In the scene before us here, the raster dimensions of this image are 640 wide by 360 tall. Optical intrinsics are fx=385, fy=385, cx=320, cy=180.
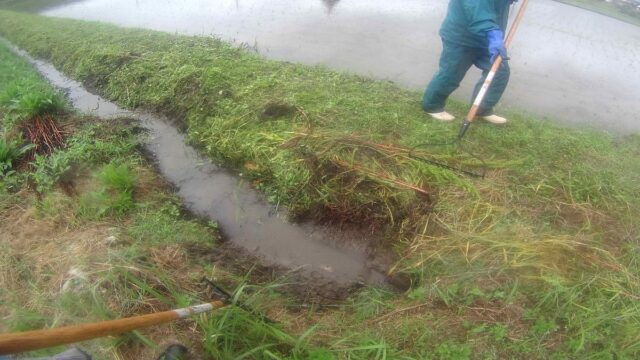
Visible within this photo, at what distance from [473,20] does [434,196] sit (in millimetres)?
1559

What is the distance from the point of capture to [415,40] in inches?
224

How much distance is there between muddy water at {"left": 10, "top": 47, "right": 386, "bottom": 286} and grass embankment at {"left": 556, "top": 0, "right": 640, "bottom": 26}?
6140mm

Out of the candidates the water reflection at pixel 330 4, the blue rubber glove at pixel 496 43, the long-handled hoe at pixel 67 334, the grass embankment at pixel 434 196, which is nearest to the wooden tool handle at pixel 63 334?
the long-handled hoe at pixel 67 334

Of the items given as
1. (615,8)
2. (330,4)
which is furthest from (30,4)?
(615,8)

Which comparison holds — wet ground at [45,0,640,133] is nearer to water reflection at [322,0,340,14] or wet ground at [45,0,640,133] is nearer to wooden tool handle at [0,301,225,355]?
water reflection at [322,0,340,14]

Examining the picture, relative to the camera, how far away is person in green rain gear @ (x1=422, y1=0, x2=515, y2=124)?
3.20m

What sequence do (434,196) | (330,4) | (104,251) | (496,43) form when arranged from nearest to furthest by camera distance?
1. (104,251)
2. (434,196)
3. (496,43)
4. (330,4)

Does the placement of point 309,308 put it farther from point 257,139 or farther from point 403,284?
point 257,139

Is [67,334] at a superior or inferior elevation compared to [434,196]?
superior

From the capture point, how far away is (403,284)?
269 cm

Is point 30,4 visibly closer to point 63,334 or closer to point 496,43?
point 496,43

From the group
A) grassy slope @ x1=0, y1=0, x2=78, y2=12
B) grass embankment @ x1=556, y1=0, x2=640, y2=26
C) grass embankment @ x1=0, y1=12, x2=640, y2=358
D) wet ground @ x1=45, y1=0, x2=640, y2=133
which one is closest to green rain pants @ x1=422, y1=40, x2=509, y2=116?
grass embankment @ x1=0, y1=12, x2=640, y2=358

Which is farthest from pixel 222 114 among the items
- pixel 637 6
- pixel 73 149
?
pixel 637 6

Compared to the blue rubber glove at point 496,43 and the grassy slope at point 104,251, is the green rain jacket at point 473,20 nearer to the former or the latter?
the blue rubber glove at point 496,43
